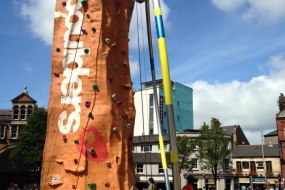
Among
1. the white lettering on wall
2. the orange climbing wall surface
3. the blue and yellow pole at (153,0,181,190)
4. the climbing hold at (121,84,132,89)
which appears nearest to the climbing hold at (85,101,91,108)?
the orange climbing wall surface

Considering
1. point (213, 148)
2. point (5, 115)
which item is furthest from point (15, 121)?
point (213, 148)

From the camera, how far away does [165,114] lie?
68.4 metres

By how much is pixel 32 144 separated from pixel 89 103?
35.2 metres

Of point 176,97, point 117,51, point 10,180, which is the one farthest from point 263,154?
point 117,51

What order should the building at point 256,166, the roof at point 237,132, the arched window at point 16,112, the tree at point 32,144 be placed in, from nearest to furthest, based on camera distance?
the tree at point 32,144 → the arched window at point 16,112 → the building at point 256,166 → the roof at point 237,132

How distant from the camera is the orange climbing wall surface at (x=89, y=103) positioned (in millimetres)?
8250

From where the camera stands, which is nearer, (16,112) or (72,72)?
(72,72)

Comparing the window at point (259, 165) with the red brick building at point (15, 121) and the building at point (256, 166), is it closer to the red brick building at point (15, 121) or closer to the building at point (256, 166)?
the building at point (256, 166)

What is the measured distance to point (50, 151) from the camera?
333 inches

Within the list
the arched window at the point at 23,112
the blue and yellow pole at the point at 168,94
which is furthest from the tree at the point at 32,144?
the blue and yellow pole at the point at 168,94

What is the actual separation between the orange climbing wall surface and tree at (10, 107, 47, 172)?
33.4 meters

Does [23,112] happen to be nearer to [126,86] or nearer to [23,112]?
[23,112]

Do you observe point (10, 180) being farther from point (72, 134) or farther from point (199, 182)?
point (72, 134)

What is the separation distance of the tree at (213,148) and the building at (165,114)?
831 inches
